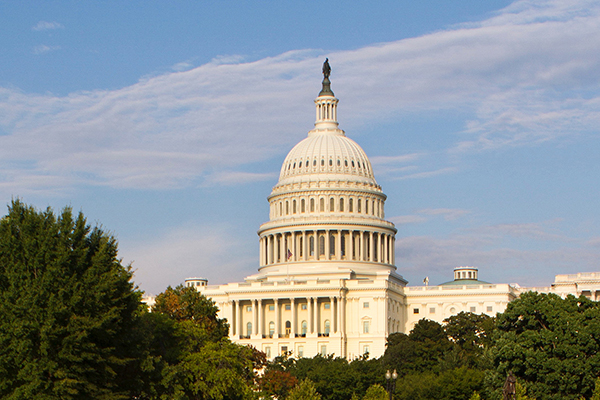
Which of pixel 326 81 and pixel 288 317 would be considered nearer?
pixel 288 317

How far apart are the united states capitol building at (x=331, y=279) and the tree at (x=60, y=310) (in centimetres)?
9426

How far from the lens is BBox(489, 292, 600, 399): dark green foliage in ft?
295

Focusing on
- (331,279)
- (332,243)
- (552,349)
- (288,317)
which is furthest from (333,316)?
(552,349)

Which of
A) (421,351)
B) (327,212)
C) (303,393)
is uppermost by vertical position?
(327,212)

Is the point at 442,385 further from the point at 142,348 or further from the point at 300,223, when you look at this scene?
the point at 300,223

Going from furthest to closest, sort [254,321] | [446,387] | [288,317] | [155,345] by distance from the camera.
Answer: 1. [288,317]
2. [254,321]
3. [446,387]
4. [155,345]

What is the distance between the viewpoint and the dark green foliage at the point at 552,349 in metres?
89.9

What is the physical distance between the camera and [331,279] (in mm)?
170625

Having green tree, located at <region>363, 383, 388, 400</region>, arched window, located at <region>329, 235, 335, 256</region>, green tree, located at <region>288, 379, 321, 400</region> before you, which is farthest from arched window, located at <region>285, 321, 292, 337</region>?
green tree, located at <region>288, 379, 321, 400</region>

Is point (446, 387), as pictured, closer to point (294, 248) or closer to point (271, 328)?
point (271, 328)

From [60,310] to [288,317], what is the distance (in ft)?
346

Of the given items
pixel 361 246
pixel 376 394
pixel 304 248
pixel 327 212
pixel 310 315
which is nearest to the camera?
pixel 376 394

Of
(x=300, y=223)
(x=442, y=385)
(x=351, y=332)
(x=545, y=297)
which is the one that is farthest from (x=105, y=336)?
(x=300, y=223)

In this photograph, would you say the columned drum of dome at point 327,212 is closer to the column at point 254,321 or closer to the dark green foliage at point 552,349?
the column at point 254,321
